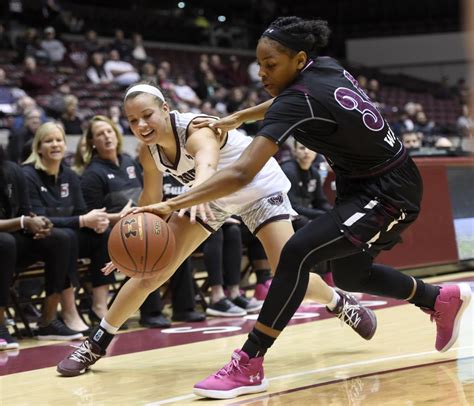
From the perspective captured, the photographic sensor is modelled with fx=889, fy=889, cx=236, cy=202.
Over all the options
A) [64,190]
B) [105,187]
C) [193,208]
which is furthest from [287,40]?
[105,187]

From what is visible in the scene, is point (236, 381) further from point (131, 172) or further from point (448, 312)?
point (131, 172)

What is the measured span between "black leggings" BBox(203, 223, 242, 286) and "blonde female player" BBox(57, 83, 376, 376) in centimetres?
226

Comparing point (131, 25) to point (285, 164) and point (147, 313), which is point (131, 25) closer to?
point (285, 164)

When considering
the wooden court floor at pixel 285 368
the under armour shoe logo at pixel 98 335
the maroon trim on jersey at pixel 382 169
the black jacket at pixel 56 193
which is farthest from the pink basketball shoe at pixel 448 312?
the black jacket at pixel 56 193

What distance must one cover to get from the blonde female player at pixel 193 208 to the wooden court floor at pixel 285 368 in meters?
0.22

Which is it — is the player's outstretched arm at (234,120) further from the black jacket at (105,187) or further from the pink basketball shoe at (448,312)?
the black jacket at (105,187)

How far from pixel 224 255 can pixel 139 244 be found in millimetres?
3484

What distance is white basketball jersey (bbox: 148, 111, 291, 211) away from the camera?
4848 mm

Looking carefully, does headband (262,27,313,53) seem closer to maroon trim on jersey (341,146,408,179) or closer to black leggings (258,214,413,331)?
maroon trim on jersey (341,146,408,179)

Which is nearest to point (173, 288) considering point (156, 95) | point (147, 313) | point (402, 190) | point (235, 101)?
point (147, 313)

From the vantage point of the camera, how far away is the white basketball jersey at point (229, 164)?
4848 mm

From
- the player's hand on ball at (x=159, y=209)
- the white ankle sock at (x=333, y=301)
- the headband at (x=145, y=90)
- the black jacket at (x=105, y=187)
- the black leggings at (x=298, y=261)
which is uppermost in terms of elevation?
the headband at (x=145, y=90)

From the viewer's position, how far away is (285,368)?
479 cm

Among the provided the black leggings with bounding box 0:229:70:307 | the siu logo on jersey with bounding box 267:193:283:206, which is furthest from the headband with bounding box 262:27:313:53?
the black leggings with bounding box 0:229:70:307
